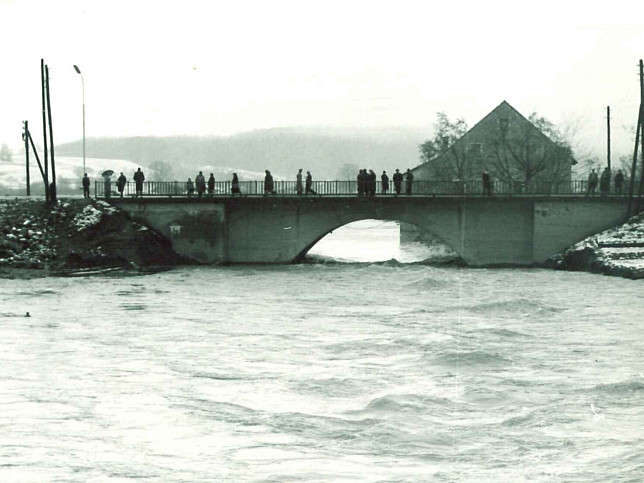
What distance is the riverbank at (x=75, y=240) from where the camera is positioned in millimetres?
47969

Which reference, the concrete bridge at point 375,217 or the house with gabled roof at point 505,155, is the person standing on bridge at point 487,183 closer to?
the concrete bridge at point 375,217

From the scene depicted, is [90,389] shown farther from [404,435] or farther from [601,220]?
[601,220]

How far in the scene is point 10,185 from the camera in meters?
182

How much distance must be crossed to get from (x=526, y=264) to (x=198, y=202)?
15508 mm

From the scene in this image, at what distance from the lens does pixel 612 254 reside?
151 feet

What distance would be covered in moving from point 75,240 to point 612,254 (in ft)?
77.1

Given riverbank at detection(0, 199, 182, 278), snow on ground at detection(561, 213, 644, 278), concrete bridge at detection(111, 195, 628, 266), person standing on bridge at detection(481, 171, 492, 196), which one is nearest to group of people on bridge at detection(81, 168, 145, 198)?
concrete bridge at detection(111, 195, 628, 266)

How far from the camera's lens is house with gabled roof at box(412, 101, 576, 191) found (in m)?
67.1

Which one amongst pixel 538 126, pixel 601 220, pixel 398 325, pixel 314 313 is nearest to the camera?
pixel 398 325

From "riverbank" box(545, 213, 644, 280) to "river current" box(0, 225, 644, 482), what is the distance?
531 cm

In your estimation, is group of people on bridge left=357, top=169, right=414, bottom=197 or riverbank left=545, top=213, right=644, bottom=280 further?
group of people on bridge left=357, top=169, right=414, bottom=197

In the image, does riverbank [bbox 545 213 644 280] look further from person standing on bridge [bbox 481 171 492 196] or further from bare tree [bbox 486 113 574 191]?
bare tree [bbox 486 113 574 191]

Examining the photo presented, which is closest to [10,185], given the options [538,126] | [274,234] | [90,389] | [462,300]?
[538,126]

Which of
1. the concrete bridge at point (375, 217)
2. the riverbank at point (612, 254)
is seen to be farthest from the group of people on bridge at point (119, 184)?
the riverbank at point (612, 254)
